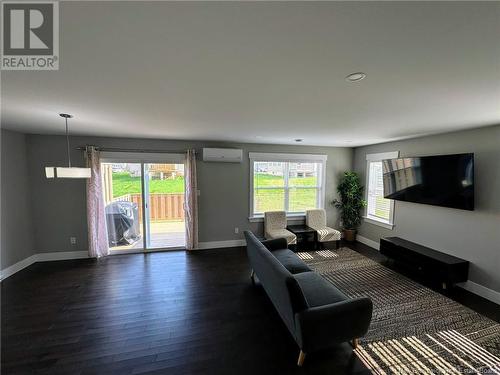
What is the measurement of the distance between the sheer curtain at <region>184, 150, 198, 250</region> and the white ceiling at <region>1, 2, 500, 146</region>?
A: 1.94m

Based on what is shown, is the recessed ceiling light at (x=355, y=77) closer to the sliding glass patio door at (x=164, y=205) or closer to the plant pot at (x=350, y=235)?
the sliding glass patio door at (x=164, y=205)

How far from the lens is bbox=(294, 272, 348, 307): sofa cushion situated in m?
2.20

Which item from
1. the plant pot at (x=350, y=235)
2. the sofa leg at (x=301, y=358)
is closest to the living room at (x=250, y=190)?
the sofa leg at (x=301, y=358)

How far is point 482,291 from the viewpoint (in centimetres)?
303

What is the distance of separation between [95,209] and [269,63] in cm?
445

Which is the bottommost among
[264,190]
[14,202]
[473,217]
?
[473,217]

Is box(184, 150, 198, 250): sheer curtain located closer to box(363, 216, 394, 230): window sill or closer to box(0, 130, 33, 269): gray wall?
box(0, 130, 33, 269): gray wall

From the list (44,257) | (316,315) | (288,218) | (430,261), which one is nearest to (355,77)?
(316,315)

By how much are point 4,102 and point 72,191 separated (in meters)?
2.50

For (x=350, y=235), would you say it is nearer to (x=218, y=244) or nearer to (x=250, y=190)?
(x=250, y=190)

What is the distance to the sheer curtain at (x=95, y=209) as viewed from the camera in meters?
4.10

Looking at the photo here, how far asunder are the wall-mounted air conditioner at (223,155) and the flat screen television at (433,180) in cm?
314

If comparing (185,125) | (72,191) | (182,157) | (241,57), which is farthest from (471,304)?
(72,191)

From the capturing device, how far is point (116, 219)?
4.50 m
